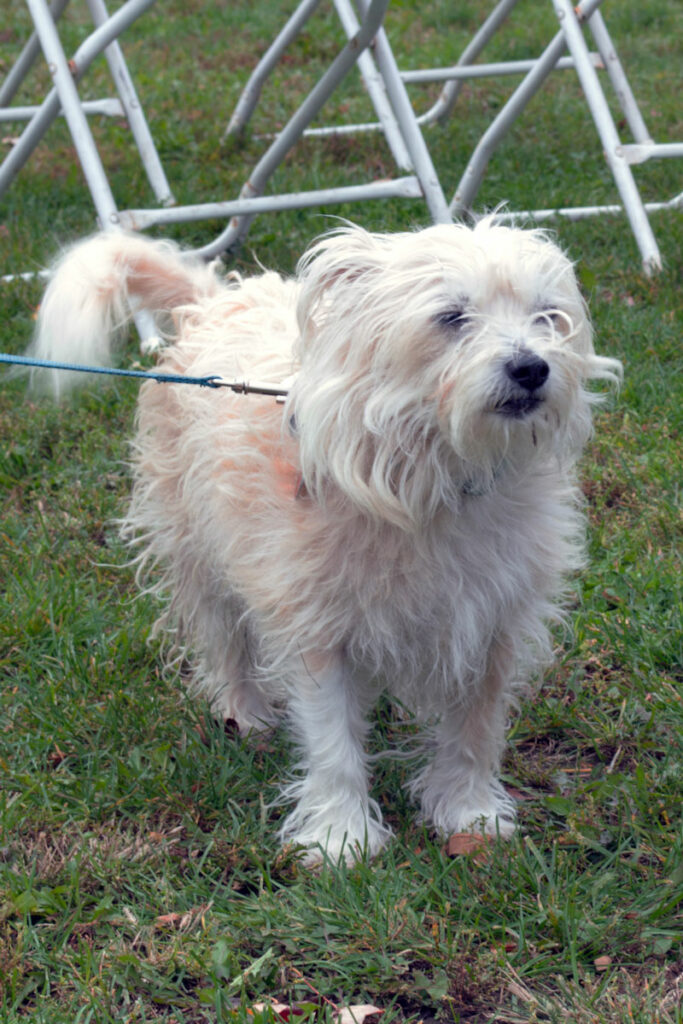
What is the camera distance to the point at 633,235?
5324 millimetres

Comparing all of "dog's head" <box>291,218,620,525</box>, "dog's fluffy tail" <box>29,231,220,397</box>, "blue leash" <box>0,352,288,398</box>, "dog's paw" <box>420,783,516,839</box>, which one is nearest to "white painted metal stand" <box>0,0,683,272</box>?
"dog's fluffy tail" <box>29,231,220,397</box>

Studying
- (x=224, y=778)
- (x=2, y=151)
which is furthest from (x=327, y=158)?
(x=224, y=778)

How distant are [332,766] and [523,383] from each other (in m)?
1.02

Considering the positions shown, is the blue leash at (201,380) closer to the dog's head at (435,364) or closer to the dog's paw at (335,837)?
the dog's head at (435,364)

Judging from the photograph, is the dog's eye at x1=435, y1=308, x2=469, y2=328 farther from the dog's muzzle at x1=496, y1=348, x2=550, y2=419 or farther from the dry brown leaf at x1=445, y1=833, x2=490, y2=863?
the dry brown leaf at x1=445, y1=833, x2=490, y2=863

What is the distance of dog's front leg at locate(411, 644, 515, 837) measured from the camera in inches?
104

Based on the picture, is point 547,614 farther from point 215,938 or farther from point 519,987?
point 215,938

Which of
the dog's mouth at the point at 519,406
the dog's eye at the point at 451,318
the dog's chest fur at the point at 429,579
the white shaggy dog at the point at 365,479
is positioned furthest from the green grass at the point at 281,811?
the dog's eye at the point at 451,318

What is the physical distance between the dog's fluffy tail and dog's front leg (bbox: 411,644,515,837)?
46.3 inches

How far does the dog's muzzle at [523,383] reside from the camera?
2.00 m

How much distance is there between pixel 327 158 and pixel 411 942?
17.3 feet

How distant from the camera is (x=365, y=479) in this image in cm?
222

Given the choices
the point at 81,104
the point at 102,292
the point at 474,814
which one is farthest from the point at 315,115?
the point at 474,814

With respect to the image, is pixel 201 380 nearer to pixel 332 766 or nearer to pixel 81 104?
pixel 332 766
